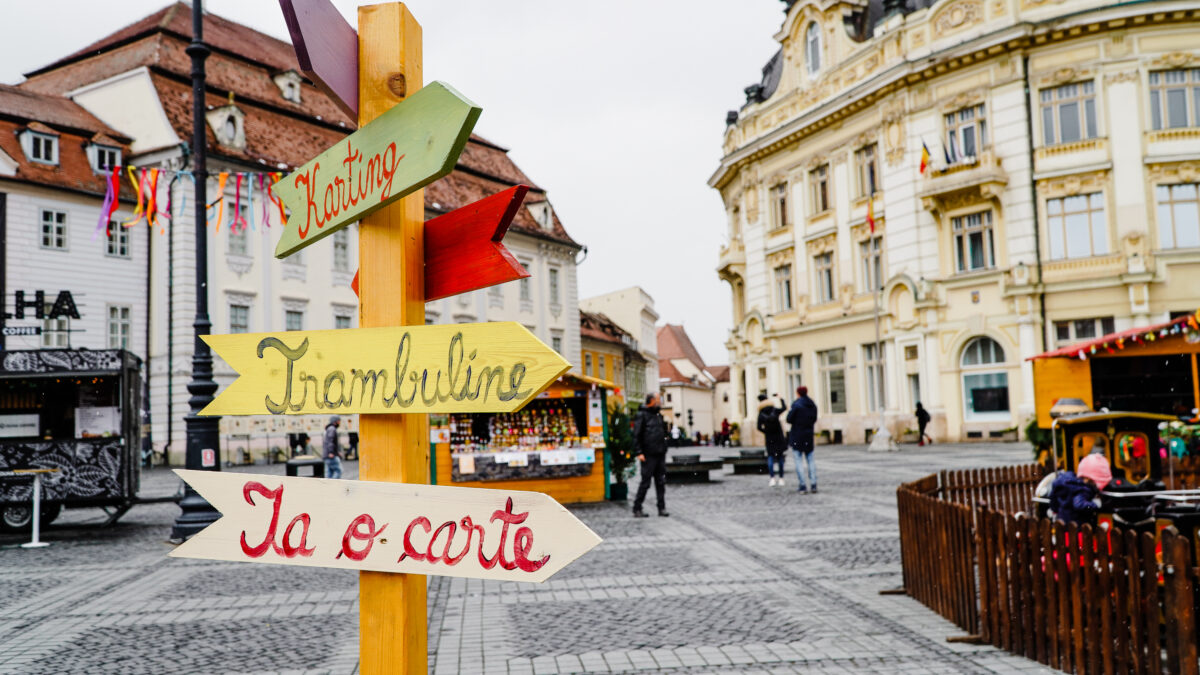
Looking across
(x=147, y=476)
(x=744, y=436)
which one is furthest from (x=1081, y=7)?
(x=147, y=476)

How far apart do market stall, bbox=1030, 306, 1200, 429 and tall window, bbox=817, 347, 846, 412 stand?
1900cm

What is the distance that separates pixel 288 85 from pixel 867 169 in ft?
77.7

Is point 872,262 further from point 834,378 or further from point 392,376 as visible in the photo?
point 392,376

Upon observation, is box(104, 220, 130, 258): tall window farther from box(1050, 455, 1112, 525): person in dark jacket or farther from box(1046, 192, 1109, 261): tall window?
box(1050, 455, 1112, 525): person in dark jacket

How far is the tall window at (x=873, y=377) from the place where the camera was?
35.4 metres

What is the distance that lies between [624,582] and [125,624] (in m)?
3.92

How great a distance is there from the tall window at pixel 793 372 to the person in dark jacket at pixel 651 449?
27.0m

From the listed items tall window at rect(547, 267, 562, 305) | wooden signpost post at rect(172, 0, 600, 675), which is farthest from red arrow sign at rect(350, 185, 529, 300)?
tall window at rect(547, 267, 562, 305)

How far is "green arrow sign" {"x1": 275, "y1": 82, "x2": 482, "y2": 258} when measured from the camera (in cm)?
239

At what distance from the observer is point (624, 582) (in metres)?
8.38

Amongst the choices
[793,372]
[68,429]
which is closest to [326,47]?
[68,429]

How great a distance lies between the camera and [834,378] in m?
38.1

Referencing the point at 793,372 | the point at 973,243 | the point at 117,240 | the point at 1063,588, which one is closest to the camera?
the point at 1063,588

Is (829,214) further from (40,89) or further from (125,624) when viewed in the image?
(125,624)
